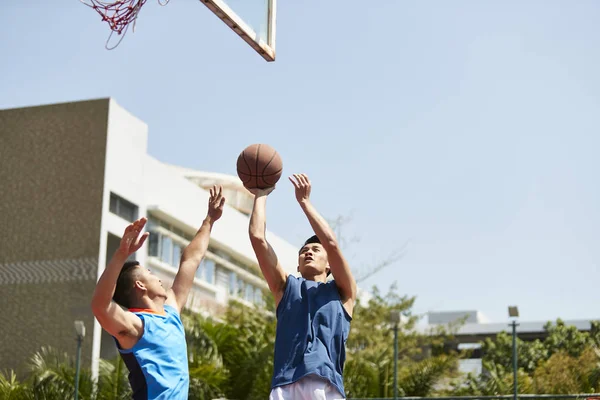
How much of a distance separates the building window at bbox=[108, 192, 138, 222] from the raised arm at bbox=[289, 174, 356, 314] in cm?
2554

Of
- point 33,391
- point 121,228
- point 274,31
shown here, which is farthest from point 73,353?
point 274,31

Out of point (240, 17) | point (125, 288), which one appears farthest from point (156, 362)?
point (240, 17)

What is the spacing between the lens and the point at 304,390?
5617 millimetres

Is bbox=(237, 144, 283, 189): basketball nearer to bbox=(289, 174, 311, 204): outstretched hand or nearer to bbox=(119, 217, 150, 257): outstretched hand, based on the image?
bbox=(289, 174, 311, 204): outstretched hand

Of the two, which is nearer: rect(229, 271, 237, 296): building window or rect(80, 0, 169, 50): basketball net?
rect(80, 0, 169, 50): basketball net

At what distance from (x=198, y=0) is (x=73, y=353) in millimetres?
23687

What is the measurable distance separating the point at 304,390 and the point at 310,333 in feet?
1.17

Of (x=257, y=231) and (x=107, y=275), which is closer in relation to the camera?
(x=107, y=275)

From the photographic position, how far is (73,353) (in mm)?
29219

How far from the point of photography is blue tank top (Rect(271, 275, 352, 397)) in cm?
565

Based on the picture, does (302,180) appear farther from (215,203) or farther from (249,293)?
(249,293)

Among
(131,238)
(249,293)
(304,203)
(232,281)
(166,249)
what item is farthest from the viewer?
(249,293)

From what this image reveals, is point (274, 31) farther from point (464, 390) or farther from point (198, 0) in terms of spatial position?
point (464, 390)

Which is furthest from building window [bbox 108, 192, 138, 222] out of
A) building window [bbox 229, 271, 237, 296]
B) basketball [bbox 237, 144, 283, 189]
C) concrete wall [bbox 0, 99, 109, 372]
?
basketball [bbox 237, 144, 283, 189]
